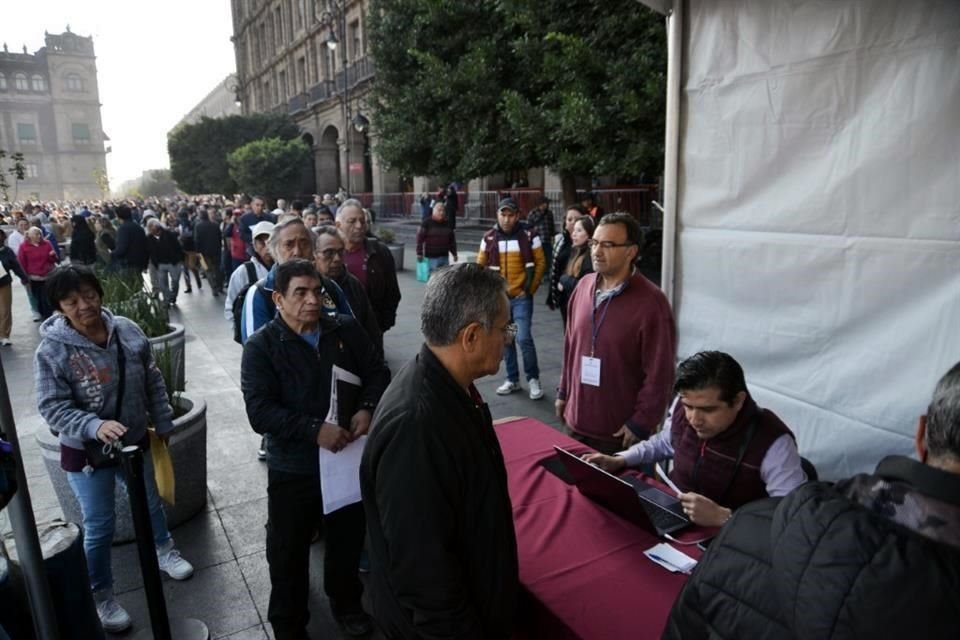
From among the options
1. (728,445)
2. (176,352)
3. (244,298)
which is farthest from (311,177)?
(728,445)

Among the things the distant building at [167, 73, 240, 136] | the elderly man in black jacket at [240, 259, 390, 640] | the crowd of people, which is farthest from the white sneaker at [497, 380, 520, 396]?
the distant building at [167, 73, 240, 136]

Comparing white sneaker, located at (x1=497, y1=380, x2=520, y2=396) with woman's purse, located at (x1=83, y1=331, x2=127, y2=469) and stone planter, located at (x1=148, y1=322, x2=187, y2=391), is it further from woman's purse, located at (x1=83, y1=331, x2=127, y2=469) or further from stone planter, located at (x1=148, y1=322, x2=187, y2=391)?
woman's purse, located at (x1=83, y1=331, x2=127, y2=469)

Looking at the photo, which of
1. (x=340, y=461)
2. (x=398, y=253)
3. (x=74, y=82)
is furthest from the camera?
(x=74, y=82)

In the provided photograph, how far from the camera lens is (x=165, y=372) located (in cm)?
398

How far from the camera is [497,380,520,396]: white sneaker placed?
6.16 meters

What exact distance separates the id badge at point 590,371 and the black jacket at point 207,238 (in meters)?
11.5

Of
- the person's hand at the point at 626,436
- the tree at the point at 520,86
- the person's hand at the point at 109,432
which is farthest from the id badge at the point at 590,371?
the tree at the point at 520,86

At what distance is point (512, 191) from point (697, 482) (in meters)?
14.7

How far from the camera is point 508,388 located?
6176 mm

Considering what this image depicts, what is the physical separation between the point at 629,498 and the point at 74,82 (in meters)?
83.5

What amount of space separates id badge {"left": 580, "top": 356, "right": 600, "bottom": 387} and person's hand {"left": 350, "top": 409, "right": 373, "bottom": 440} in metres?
1.18

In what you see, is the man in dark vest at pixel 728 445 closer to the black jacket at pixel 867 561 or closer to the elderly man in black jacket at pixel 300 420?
the black jacket at pixel 867 561

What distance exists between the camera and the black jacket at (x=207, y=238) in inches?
492

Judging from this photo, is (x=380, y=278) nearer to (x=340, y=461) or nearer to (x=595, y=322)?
(x=595, y=322)
